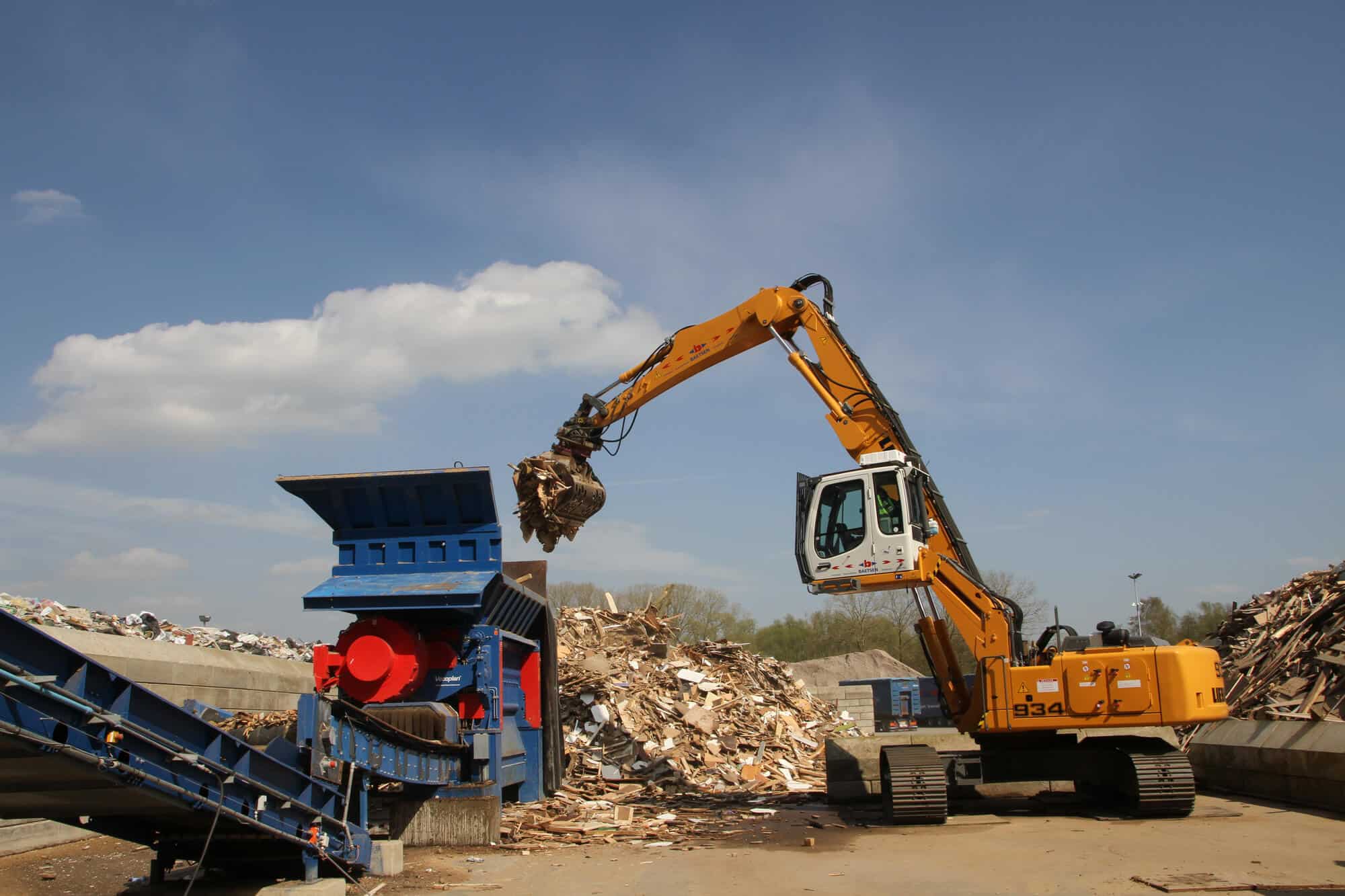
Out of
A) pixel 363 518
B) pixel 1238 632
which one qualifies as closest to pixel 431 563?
pixel 363 518

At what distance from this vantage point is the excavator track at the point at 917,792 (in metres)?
10.7

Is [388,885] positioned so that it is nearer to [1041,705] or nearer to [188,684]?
[188,684]

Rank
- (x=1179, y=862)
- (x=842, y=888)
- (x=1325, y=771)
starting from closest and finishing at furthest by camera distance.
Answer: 1. (x=842, y=888)
2. (x=1179, y=862)
3. (x=1325, y=771)

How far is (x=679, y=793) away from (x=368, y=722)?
23.3 feet

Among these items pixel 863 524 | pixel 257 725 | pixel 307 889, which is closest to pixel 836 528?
pixel 863 524

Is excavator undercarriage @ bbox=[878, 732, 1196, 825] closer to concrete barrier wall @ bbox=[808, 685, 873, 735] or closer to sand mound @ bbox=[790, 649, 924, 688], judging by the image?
concrete barrier wall @ bbox=[808, 685, 873, 735]

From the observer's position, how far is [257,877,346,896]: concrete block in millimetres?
7098

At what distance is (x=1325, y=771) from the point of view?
10.7 m

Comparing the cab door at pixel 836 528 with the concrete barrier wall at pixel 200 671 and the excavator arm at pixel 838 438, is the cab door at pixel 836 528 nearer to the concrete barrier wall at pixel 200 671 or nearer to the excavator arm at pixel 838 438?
the excavator arm at pixel 838 438

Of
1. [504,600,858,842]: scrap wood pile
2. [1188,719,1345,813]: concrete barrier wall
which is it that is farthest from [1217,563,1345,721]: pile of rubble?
[504,600,858,842]: scrap wood pile

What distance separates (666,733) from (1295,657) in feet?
31.5

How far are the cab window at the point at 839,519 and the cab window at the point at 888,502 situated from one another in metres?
0.18

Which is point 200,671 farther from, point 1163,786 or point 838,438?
point 1163,786

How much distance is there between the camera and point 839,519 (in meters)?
11.5
